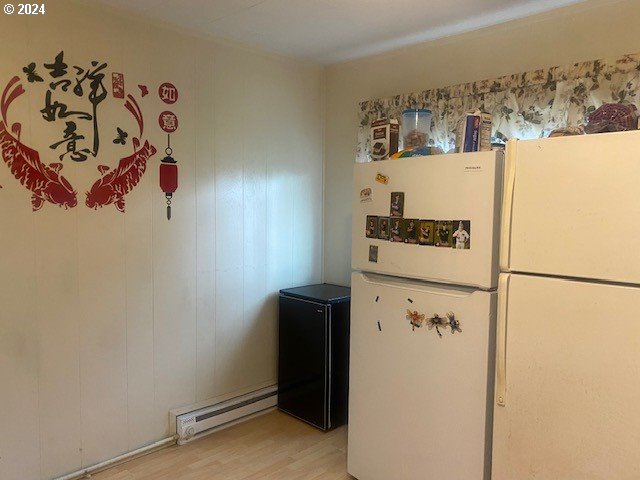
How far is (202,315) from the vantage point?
291 cm

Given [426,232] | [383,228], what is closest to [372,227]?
[383,228]

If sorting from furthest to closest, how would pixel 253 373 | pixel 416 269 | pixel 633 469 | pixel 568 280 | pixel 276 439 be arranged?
pixel 253 373 → pixel 276 439 → pixel 416 269 → pixel 568 280 → pixel 633 469

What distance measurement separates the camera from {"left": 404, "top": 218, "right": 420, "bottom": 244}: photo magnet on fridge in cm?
212

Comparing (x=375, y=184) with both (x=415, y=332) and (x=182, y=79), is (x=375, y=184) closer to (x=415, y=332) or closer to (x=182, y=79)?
(x=415, y=332)

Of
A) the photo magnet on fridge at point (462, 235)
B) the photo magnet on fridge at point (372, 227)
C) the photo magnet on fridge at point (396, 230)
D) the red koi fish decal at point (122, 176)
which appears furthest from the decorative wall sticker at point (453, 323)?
the red koi fish decal at point (122, 176)

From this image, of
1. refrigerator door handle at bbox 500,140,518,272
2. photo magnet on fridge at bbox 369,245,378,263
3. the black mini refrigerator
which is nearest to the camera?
refrigerator door handle at bbox 500,140,518,272

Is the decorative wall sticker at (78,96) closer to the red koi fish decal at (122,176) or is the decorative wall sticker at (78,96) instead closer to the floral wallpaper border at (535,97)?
the red koi fish decal at (122,176)

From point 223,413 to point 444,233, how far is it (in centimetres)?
180

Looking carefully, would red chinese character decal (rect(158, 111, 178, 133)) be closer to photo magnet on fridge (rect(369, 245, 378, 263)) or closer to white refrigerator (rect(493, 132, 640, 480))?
photo magnet on fridge (rect(369, 245, 378, 263))

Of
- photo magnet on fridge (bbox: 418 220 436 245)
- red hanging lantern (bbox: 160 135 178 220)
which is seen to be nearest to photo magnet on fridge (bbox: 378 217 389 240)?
photo magnet on fridge (bbox: 418 220 436 245)

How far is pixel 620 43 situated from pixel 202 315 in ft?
8.31

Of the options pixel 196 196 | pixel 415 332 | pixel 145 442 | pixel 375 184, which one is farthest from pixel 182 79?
pixel 145 442

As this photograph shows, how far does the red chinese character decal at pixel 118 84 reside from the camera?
2457mm

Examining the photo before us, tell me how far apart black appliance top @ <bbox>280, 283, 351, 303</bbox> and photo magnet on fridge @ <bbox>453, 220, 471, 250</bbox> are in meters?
1.13
